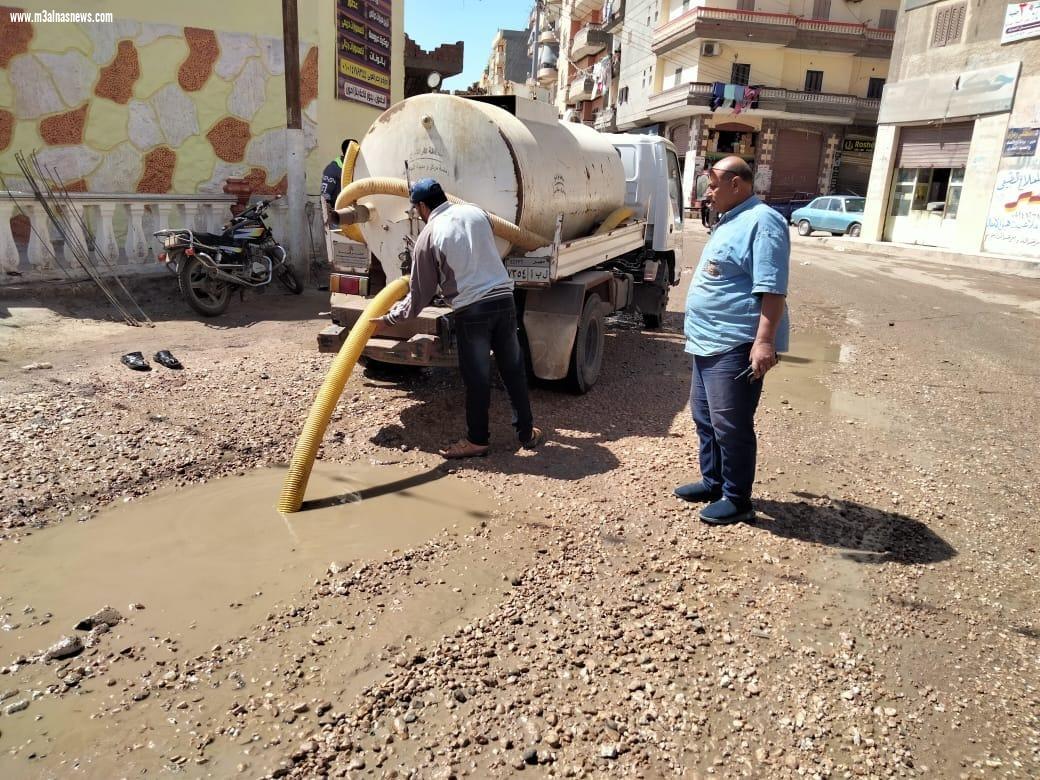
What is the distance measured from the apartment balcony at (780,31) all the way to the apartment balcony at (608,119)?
1115 centimetres

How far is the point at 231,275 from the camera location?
8.30 m

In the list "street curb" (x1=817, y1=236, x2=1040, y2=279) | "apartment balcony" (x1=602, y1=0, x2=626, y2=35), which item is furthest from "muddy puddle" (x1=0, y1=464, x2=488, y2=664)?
"apartment balcony" (x1=602, y1=0, x2=626, y2=35)

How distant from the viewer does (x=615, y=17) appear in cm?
4778

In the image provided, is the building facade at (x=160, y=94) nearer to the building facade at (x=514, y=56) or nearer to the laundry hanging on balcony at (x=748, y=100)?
the laundry hanging on balcony at (x=748, y=100)

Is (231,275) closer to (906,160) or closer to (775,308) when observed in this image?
(775,308)

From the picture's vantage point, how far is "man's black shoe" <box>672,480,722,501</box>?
13.1ft

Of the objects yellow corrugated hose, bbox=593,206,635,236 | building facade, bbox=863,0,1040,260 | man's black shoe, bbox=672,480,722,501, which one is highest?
building facade, bbox=863,0,1040,260

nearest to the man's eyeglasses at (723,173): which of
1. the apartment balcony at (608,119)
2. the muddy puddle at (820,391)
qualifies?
the muddy puddle at (820,391)

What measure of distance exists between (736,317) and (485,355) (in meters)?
1.65

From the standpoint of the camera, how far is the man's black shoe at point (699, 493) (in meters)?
3.98

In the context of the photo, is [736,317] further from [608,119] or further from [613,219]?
[608,119]

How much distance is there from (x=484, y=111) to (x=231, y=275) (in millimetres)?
4672

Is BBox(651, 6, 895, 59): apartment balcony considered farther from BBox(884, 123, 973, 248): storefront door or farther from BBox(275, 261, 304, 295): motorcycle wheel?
BBox(275, 261, 304, 295): motorcycle wheel

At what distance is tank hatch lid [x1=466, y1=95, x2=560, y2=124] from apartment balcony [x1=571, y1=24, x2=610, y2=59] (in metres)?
51.4
